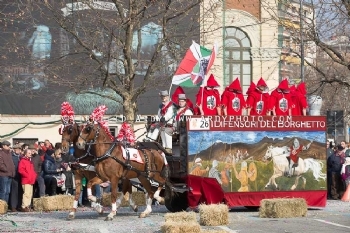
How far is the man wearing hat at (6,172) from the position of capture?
2419cm

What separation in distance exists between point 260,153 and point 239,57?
23492 mm

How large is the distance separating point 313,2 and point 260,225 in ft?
48.4

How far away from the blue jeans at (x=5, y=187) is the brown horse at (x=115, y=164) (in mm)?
4107

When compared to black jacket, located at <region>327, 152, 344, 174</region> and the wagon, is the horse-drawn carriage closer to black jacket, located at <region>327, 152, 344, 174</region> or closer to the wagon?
the wagon

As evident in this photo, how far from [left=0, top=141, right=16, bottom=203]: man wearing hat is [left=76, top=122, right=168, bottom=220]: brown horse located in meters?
3.88

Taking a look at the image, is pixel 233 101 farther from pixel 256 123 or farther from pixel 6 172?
pixel 6 172

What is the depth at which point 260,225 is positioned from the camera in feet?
61.1

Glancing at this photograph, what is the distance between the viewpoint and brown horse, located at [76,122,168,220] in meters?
21.0

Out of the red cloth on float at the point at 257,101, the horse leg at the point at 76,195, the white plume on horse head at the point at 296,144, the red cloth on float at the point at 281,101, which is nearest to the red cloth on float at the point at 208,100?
the red cloth on float at the point at 257,101

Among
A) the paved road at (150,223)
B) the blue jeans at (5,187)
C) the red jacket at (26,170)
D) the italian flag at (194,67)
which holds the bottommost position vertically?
the paved road at (150,223)

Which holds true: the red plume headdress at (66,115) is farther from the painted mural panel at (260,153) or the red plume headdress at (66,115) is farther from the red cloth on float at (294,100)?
the red cloth on float at (294,100)

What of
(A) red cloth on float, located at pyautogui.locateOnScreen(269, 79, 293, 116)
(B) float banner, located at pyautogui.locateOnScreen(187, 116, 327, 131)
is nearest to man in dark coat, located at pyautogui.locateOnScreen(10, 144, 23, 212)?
(B) float banner, located at pyautogui.locateOnScreen(187, 116, 327, 131)

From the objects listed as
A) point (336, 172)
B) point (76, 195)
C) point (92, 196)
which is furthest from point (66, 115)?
point (336, 172)

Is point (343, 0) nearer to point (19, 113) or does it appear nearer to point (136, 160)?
point (136, 160)
